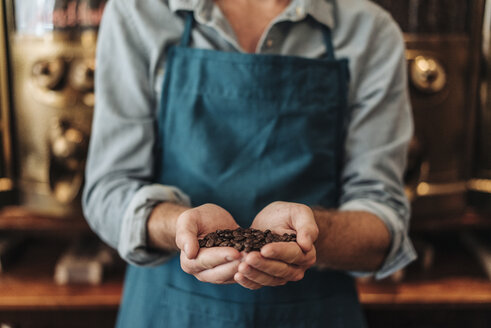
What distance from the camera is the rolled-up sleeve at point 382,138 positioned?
3.35ft

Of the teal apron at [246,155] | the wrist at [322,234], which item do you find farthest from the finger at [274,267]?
the teal apron at [246,155]

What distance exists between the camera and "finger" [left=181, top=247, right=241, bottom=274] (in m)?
0.62

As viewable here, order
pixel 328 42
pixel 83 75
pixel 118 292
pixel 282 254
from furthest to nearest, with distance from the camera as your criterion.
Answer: pixel 118 292, pixel 83 75, pixel 328 42, pixel 282 254

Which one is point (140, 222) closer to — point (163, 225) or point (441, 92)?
point (163, 225)

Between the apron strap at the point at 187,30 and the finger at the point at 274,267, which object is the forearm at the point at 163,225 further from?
the apron strap at the point at 187,30

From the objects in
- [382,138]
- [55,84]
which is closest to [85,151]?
[55,84]

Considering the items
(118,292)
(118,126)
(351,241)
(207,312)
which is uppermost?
(118,126)

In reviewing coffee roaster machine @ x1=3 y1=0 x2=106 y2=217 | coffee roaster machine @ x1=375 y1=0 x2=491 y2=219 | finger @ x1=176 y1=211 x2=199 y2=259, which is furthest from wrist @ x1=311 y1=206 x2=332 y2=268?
coffee roaster machine @ x1=3 y1=0 x2=106 y2=217

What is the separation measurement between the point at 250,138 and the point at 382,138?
0.29m

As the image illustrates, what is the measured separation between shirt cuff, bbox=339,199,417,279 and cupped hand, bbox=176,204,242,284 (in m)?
0.38

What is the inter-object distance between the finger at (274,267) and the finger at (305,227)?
34 mm

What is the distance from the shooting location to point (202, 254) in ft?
2.11

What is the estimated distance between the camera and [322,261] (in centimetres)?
90

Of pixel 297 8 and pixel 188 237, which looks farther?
pixel 297 8
